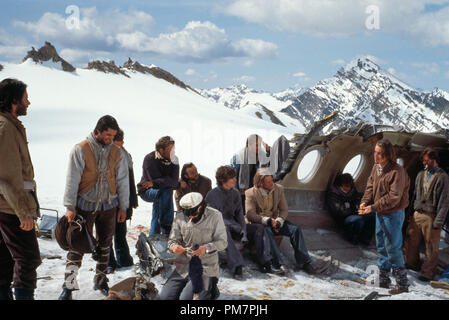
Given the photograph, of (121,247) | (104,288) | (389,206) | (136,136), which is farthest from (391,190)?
(136,136)

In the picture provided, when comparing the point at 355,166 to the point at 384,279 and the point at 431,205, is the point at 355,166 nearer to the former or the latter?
the point at 431,205

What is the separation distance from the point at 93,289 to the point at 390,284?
415cm

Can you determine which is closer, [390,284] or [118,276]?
[118,276]

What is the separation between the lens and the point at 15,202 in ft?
11.8

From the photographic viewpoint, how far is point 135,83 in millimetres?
48781

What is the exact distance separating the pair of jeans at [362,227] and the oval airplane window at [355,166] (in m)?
1.03

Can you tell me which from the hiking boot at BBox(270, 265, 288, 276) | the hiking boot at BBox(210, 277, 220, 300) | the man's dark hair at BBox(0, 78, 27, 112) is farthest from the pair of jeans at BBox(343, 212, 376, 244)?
the man's dark hair at BBox(0, 78, 27, 112)

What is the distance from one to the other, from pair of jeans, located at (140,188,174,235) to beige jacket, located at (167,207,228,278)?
1.74m

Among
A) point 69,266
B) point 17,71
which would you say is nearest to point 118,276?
point 69,266

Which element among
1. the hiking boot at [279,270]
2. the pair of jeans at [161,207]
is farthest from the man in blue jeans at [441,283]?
the pair of jeans at [161,207]

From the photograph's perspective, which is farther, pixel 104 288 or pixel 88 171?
pixel 104 288

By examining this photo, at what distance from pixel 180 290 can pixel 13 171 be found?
2115 mm

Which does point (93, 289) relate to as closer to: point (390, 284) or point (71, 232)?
point (71, 232)

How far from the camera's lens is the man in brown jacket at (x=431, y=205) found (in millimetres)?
6156
